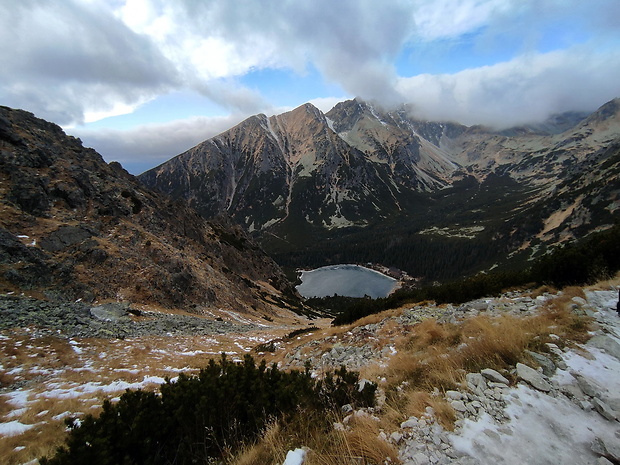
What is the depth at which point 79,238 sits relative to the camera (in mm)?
33188

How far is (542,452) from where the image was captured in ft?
12.7

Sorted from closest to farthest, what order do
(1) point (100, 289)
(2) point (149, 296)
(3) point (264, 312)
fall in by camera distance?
1. (1) point (100, 289)
2. (2) point (149, 296)
3. (3) point (264, 312)

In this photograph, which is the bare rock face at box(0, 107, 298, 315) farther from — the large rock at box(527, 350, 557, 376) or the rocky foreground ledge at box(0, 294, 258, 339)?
the large rock at box(527, 350, 557, 376)

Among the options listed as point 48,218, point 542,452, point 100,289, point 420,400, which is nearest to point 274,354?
point 420,400

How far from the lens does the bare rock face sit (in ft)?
87.6

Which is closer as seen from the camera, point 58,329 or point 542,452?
point 542,452

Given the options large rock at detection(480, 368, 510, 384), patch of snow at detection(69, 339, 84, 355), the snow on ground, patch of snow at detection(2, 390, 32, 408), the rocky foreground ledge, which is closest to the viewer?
the snow on ground

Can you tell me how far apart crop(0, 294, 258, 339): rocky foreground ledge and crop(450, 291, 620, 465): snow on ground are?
916 inches

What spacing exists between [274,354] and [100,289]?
21.8m

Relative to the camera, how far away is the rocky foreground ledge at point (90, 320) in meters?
18.3

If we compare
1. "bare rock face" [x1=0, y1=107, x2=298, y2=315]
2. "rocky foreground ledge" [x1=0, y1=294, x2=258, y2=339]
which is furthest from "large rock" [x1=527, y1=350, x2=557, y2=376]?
→ "bare rock face" [x1=0, y1=107, x2=298, y2=315]

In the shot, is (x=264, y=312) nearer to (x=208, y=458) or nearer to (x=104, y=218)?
(x=104, y=218)

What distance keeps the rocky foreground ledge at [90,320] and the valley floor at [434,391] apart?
0.92m

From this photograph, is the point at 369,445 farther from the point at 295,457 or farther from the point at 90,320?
the point at 90,320
